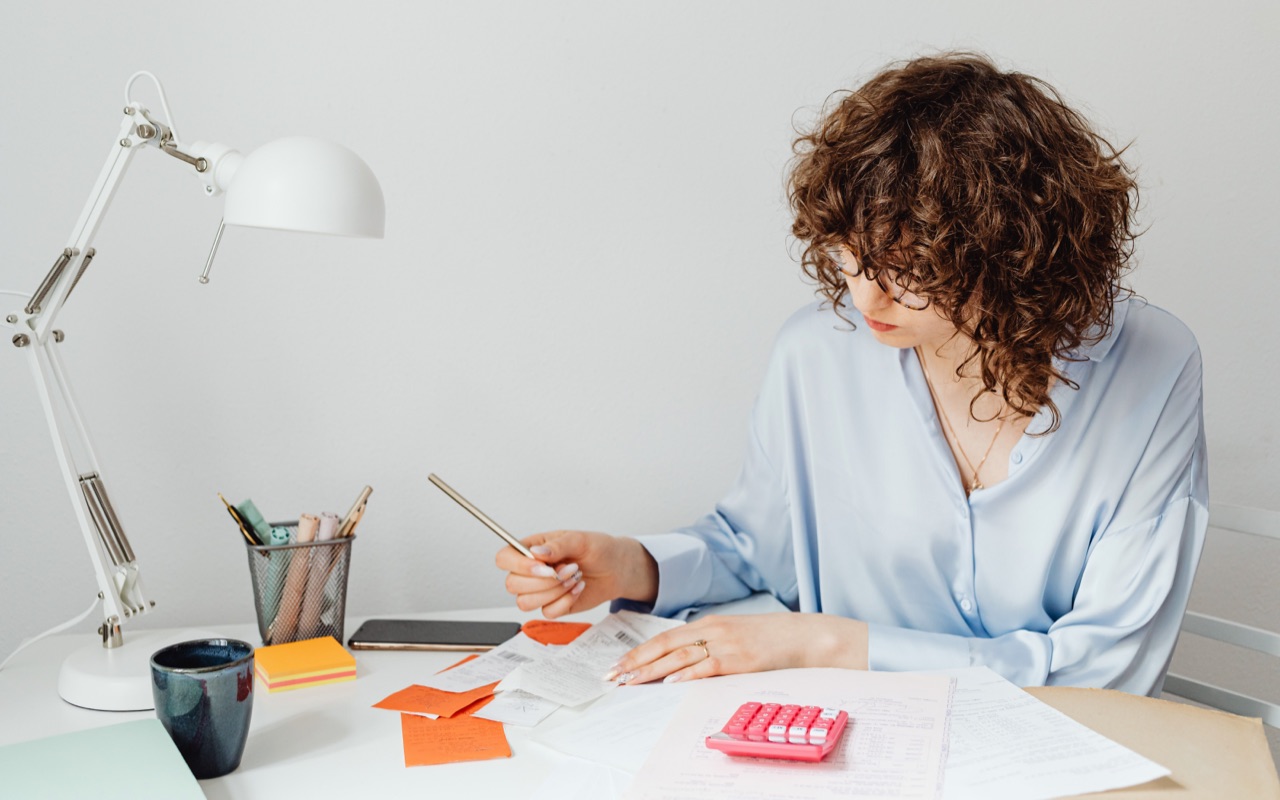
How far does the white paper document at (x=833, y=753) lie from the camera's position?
2.49 feet

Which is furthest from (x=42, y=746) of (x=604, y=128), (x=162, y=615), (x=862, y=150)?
(x=604, y=128)

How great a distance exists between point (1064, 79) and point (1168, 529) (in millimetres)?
797

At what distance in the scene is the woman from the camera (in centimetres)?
100

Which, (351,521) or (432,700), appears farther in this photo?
(351,521)

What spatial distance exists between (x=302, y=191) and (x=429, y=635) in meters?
0.52

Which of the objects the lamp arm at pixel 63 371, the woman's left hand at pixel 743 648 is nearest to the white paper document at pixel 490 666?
the woman's left hand at pixel 743 648

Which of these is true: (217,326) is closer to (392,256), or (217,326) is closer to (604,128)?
(392,256)

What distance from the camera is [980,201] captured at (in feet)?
3.19

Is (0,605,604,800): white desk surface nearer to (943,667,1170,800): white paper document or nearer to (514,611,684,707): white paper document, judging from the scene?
(514,611,684,707): white paper document

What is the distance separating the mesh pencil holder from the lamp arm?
0.12 m

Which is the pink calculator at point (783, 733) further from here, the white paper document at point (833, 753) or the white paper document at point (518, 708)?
the white paper document at point (518, 708)

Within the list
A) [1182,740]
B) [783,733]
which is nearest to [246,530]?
[783,733]

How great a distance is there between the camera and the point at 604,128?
1.49m

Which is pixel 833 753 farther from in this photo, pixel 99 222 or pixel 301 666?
pixel 99 222
